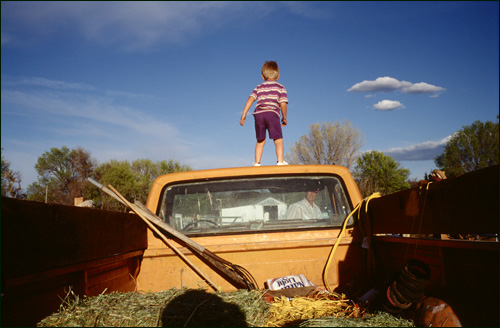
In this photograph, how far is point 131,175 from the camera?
34.8 metres

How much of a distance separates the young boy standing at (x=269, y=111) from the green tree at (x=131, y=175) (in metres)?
25.1

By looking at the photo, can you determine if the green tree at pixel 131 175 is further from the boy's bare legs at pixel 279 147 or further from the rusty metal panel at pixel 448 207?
the rusty metal panel at pixel 448 207

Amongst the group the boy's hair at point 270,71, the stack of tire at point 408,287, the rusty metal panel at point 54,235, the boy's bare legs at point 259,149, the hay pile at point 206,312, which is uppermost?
the boy's hair at point 270,71

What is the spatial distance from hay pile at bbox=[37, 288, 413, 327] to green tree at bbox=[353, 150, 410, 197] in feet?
81.5

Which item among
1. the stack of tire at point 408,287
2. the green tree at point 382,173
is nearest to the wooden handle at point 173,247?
the stack of tire at point 408,287

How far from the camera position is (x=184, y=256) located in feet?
8.96

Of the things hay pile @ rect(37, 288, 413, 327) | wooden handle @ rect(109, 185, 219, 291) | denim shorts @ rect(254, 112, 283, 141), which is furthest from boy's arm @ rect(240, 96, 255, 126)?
hay pile @ rect(37, 288, 413, 327)

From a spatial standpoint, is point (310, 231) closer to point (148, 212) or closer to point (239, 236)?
point (239, 236)

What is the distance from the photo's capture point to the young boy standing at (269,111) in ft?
17.4

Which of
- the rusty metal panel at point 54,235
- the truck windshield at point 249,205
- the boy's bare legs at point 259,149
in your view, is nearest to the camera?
the rusty metal panel at point 54,235

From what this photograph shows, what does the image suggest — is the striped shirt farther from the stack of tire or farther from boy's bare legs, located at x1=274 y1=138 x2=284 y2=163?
the stack of tire

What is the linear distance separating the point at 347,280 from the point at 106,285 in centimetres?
188

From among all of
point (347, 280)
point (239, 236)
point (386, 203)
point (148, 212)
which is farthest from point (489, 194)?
point (148, 212)

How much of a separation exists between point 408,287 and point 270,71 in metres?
4.33
